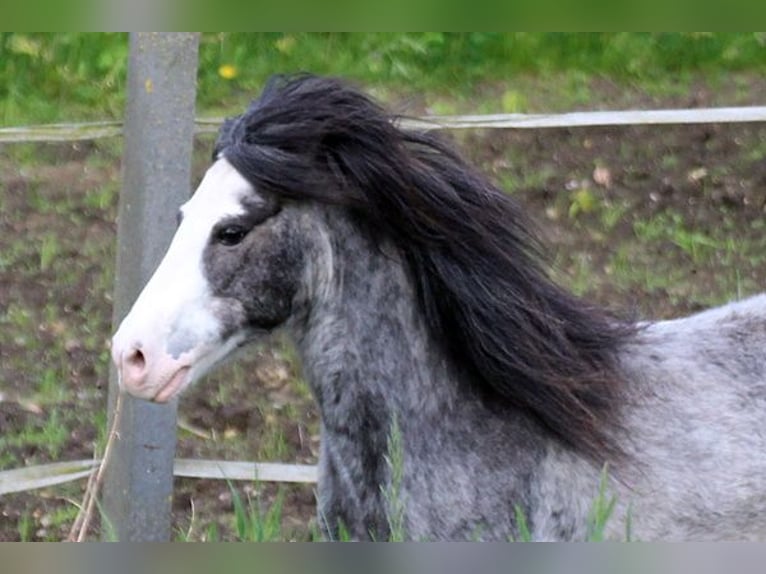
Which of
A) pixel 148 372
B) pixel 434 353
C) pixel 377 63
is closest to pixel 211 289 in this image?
pixel 148 372

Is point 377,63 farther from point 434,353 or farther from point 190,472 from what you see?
point 434,353

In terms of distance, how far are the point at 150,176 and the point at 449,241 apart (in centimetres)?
114

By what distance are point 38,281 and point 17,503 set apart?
124 cm

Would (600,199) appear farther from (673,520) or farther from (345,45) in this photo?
(673,520)

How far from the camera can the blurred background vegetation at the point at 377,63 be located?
7.27m

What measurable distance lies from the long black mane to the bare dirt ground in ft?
4.79

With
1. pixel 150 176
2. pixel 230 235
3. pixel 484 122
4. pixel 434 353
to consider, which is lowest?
pixel 434 353

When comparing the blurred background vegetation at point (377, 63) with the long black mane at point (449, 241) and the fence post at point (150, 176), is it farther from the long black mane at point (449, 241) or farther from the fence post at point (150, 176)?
the long black mane at point (449, 241)

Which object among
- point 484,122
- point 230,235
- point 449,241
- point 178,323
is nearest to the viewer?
Result: point 178,323

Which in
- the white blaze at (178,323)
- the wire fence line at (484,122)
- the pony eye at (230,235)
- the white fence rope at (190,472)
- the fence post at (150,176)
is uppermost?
the wire fence line at (484,122)

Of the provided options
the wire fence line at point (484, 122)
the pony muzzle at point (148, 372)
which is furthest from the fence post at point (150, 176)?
the pony muzzle at point (148, 372)

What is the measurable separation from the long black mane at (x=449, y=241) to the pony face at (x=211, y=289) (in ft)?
0.32

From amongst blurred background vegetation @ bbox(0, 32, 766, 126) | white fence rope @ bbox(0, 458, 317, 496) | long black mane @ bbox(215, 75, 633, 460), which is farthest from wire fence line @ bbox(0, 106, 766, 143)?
blurred background vegetation @ bbox(0, 32, 766, 126)

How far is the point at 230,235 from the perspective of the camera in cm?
357
